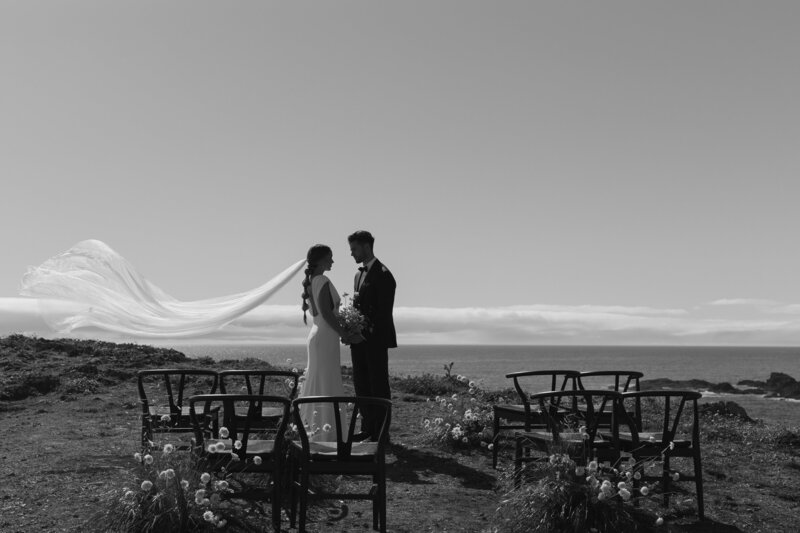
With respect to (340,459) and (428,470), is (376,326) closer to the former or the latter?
(428,470)

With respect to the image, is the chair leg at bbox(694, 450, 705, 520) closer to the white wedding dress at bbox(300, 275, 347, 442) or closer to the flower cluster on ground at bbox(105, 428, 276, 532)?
the flower cluster on ground at bbox(105, 428, 276, 532)

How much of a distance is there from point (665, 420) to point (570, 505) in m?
1.58

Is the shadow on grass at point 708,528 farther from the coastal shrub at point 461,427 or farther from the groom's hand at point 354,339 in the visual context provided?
the groom's hand at point 354,339

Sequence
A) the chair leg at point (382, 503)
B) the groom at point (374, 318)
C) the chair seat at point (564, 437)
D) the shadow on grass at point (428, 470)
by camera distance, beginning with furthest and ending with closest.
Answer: the groom at point (374, 318) → the shadow on grass at point (428, 470) → the chair seat at point (564, 437) → the chair leg at point (382, 503)

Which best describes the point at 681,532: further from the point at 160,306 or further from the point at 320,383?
the point at 160,306

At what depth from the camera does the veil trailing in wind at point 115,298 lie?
1056 centimetres

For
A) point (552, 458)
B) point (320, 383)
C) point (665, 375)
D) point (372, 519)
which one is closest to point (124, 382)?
point (320, 383)

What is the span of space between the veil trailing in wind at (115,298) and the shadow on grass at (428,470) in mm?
3293

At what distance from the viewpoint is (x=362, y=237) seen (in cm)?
995

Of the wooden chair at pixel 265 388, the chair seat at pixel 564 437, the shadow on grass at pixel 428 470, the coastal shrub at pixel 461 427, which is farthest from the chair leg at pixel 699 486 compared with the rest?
the wooden chair at pixel 265 388

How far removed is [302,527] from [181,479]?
38.9 inches

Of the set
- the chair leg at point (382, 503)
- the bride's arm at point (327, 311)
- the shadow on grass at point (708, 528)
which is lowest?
the shadow on grass at point (708, 528)

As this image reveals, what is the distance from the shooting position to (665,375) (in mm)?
104625

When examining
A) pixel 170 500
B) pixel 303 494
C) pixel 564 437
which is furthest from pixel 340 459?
pixel 564 437
